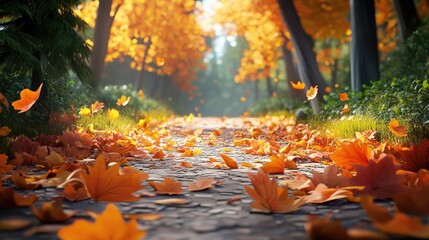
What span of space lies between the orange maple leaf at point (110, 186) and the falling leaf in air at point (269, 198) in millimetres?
692

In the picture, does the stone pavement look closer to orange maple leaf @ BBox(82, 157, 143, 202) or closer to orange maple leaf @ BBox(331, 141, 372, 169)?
orange maple leaf @ BBox(82, 157, 143, 202)

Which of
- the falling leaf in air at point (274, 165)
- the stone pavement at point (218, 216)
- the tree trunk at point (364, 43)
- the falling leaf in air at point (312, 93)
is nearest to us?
the stone pavement at point (218, 216)

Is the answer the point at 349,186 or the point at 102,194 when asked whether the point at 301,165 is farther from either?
the point at 102,194

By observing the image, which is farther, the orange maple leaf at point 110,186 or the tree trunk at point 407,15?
the tree trunk at point 407,15

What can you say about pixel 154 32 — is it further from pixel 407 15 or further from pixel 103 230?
pixel 103 230

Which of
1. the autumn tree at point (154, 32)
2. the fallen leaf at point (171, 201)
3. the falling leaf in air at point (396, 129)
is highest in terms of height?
the autumn tree at point (154, 32)

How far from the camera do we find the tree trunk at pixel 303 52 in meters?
9.64

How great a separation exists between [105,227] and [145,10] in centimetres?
1880

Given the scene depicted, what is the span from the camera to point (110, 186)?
7.80 feet

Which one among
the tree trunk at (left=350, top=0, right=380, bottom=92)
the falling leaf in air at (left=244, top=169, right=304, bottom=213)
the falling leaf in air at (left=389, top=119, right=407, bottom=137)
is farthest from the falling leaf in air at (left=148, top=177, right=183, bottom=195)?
the tree trunk at (left=350, top=0, right=380, bottom=92)

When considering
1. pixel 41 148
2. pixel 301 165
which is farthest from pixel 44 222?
pixel 301 165

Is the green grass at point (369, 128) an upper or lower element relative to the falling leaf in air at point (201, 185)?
upper

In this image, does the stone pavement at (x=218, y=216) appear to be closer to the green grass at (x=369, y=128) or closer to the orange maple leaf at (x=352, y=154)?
the orange maple leaf at (x=352, y=154)

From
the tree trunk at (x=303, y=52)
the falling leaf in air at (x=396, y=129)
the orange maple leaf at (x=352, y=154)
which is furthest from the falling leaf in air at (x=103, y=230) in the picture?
the tree trunk at (x=303, y=52)
